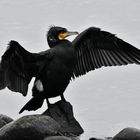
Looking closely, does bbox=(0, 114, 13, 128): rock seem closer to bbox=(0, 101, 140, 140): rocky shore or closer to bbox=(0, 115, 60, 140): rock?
bbox=(0, 101, 140, 140): rocky shore

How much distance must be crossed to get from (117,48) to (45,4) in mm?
7640

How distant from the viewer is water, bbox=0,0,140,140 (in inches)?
539

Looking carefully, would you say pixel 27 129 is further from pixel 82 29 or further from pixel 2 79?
pixel 82 29

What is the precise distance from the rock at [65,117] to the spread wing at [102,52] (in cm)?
91

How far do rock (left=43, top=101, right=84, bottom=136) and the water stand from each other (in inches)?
7.1

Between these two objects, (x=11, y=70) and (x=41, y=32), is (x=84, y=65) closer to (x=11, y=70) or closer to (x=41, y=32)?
(x=11, y=70)

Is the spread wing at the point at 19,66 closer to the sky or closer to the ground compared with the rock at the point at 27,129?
closer to the sky

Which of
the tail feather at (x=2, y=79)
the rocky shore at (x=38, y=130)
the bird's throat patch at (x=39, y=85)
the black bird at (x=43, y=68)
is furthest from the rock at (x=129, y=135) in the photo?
the tail feather at (x=2, y=79)

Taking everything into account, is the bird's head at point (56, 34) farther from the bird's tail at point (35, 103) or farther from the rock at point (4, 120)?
the rock at point (4, 120)

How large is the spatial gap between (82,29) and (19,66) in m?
5.99

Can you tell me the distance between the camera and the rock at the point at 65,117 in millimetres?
12539

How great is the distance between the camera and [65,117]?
12.6 metres

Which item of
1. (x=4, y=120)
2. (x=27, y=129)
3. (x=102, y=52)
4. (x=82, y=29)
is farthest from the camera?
(x=82, y=29)

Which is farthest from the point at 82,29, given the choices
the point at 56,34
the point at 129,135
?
the point at 129,135
